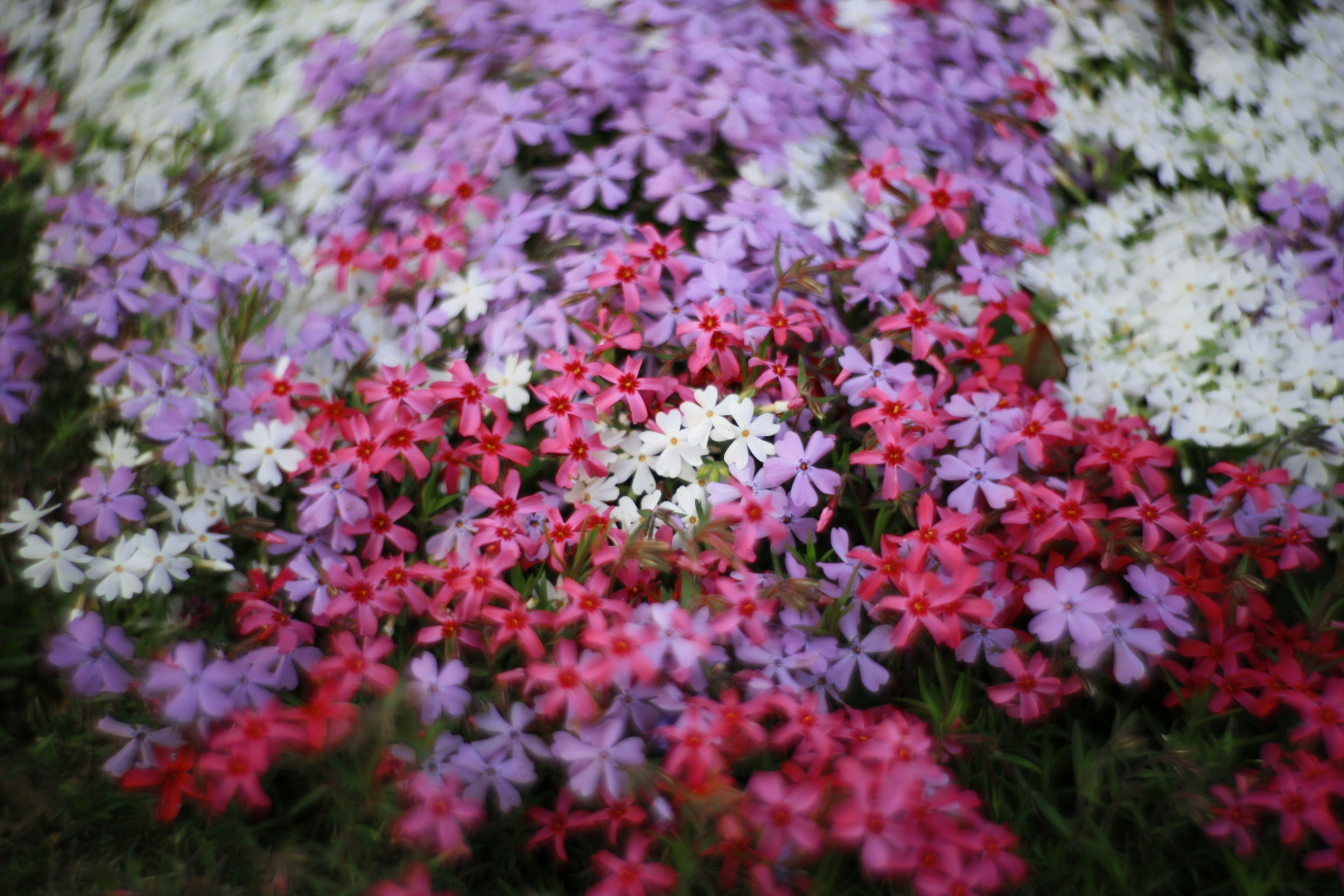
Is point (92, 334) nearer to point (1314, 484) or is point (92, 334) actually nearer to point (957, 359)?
point (957, 359)

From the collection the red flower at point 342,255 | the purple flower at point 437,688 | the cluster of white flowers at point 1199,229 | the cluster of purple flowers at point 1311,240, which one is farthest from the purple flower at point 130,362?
the cluster of purple flowers at point 1311,240

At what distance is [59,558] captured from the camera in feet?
5.71

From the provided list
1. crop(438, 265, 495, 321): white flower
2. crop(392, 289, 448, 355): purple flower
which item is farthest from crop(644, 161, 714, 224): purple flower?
crop(392, 289, 448, 355): purple flower

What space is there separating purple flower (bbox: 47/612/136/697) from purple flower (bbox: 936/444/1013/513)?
1548 mm

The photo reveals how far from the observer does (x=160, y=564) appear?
5.68 feet

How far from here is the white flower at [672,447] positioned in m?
1.70

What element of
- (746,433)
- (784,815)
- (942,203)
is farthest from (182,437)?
(942,203)

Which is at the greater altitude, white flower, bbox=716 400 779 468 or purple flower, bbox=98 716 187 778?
white flower, bbox=716 400 779 468

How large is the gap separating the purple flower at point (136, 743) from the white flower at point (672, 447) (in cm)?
97

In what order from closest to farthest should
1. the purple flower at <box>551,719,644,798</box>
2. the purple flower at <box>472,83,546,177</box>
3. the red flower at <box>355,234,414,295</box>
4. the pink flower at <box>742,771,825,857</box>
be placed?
the pink flower at <box>742,771,825,857</box> < the purple flower at <box>551,719,644,798</box> < the red flower at <box>355,234,414,295</box> < the purple flower at <box>472,83,546,177</box>

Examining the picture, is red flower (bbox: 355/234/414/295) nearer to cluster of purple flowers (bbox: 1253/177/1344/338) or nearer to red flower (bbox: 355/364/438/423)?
red flower (bbox: 355/364/438/423)

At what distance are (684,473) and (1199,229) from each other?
5.42ft

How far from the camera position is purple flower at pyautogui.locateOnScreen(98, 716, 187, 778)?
1.50 meters

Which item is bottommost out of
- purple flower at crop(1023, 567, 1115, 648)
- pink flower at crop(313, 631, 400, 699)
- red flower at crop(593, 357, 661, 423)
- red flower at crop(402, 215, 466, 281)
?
pink flower at crop(313, 631, 400, 699)
